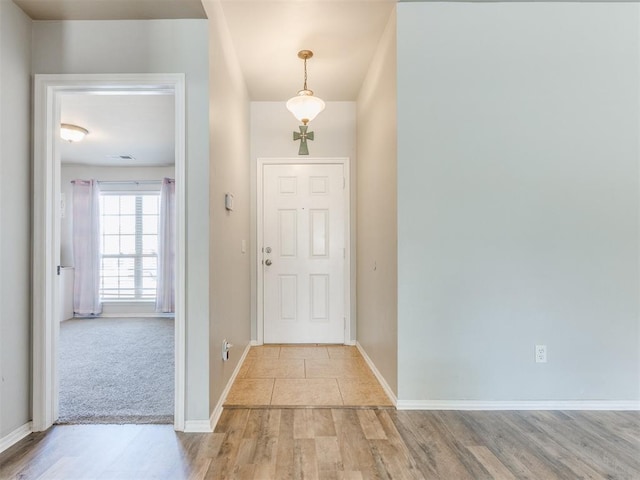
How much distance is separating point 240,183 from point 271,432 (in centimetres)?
200

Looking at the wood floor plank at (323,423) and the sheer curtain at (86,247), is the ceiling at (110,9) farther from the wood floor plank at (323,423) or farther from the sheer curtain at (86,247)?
the sheer curtain at (86,247)

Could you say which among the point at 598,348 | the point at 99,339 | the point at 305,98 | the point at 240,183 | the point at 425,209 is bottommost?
the point at 99,339

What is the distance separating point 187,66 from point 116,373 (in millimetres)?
2469

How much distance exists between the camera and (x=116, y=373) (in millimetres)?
2861

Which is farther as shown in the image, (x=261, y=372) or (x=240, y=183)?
(x=240, y=183)

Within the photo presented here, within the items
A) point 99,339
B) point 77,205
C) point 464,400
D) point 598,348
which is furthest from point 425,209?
point 77,205

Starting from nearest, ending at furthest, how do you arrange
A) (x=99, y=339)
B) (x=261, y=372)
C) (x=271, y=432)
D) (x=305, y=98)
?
(x=271, y=432) < (x=305, y=98) < (x=261, y=372) < (x=99, y=339)

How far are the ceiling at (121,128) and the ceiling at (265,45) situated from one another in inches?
0.4

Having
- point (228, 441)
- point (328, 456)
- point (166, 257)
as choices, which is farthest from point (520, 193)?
point (166, 257)

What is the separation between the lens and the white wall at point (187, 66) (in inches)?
77.8

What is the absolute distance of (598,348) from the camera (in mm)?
2193

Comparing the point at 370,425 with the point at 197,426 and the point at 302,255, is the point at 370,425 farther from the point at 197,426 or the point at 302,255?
the point at 302,255

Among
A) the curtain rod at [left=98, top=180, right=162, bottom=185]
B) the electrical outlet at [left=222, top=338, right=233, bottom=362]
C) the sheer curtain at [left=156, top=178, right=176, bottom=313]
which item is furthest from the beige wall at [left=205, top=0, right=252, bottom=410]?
the curtain rod at [left=98, top=180, right=162, bottom=185]

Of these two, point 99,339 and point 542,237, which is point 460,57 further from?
point 99,339
